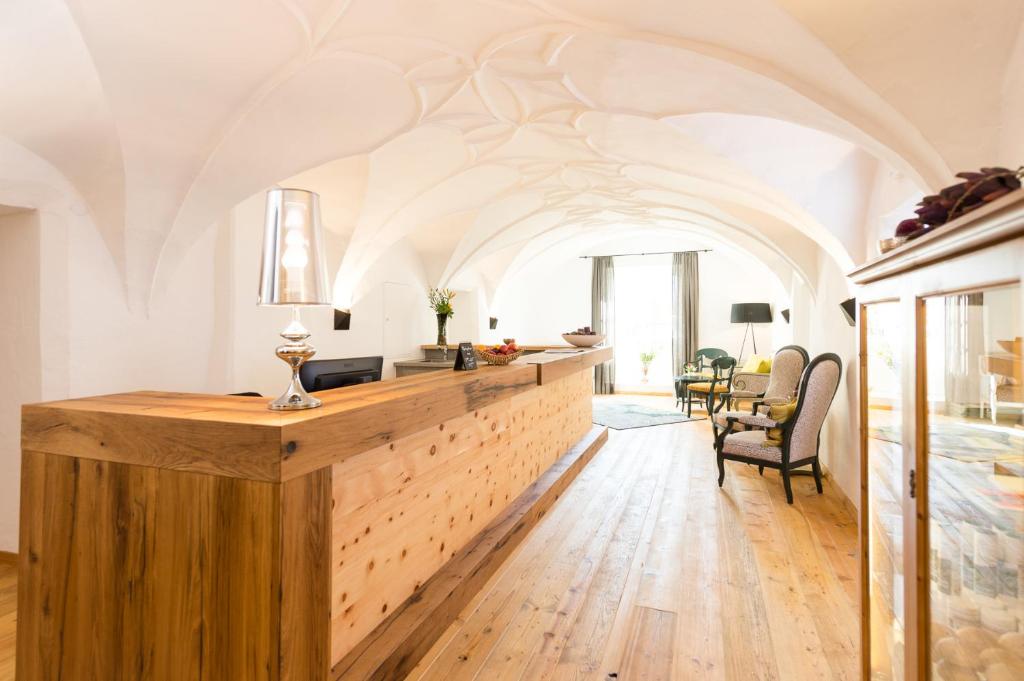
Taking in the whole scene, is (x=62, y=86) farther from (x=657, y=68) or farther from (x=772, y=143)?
(x=772, y=143)

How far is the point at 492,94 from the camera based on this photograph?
3641mm

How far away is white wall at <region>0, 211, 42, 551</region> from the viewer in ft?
10.1

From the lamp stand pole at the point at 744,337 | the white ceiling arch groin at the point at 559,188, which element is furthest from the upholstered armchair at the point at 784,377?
the lamp stand pole at the point at 744,337

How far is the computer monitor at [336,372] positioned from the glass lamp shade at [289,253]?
88 cm

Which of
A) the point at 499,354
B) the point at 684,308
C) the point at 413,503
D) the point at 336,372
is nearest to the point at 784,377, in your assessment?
the point at 499,354

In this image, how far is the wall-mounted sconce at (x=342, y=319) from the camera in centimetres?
584

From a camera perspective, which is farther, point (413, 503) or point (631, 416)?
point (631, 416)

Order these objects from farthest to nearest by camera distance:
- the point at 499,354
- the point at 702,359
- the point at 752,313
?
the point at 702,359 < the point at 752,313 < the point at 499,354

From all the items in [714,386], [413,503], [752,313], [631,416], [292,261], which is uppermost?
[752,313]

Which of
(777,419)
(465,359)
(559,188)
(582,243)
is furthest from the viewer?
(582,243)

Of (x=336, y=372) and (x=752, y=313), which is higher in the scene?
(x=752, y=313)

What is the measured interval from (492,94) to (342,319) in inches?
127

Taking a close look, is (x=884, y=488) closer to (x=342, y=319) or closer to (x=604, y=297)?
(x=342, y=319)

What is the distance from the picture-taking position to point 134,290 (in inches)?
140
